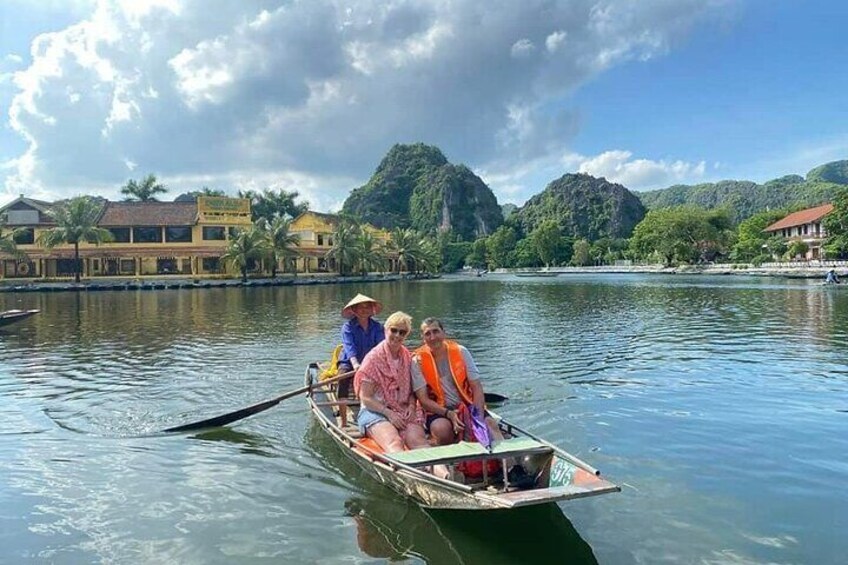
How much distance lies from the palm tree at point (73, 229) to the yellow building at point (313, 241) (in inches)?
930

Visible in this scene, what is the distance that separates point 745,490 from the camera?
7852mm

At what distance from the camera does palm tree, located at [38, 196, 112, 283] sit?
64.0 metres

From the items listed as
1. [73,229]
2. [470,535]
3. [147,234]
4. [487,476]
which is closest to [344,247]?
[147,234]

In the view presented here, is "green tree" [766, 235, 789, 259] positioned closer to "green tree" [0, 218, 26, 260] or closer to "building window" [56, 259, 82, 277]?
"building window" [56, 259, 82, 277]

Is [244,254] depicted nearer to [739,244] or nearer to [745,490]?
[745,490]

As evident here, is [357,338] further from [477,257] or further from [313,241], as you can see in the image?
[477,257]

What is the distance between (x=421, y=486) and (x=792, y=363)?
13.7 metres

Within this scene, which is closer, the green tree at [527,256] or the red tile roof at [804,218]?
the red tile roof at [804,218]

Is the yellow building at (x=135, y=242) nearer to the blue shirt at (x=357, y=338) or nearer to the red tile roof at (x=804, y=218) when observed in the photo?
the blue shirt at (x=357, y=338)

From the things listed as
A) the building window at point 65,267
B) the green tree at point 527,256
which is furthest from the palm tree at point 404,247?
the green tree at point 527,256

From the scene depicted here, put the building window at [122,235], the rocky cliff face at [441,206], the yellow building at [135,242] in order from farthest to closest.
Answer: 1. the rocky cliff face at [441,206]
2. the building window at [122,235]
3. the yellow building at [135,242]

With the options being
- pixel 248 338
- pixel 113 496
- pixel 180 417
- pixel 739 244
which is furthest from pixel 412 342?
pixel 739 244

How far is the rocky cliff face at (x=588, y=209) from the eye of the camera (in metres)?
174

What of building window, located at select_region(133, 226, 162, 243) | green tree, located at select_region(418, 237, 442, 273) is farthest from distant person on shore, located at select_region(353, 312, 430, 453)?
green tree, located at select_region(418, 237, 442, 273)
